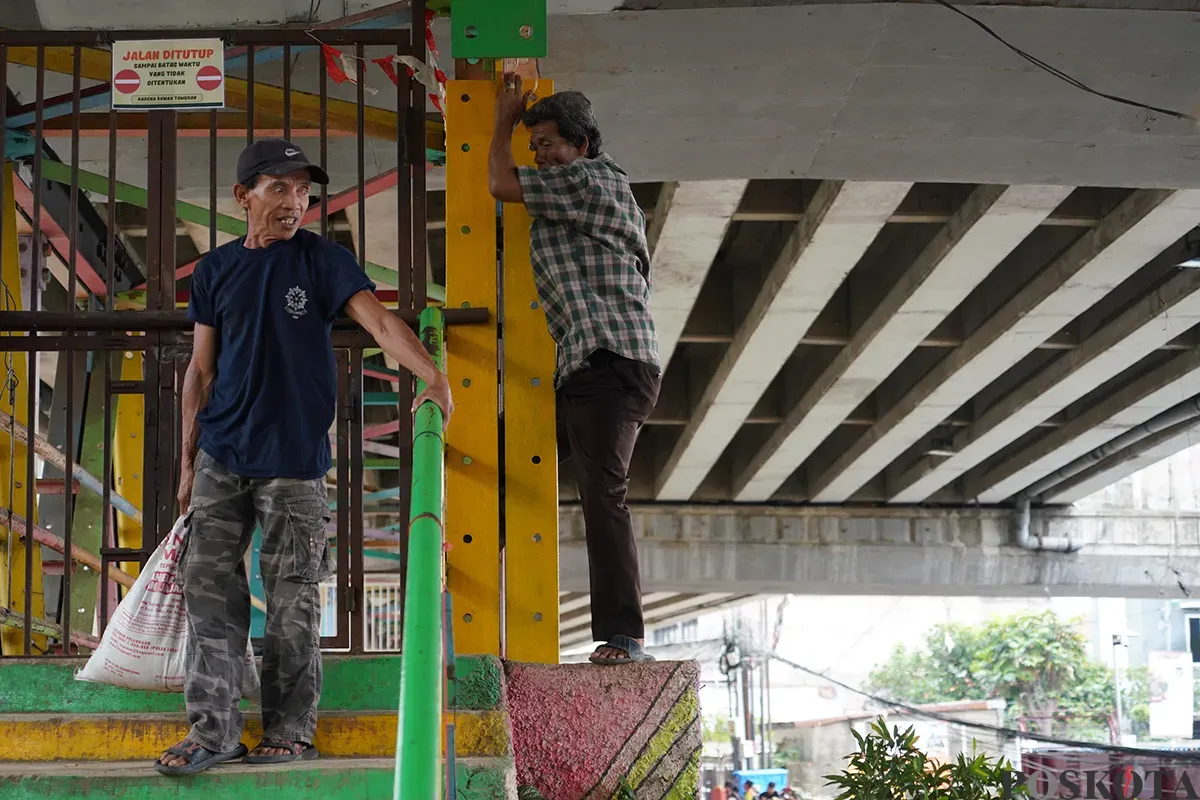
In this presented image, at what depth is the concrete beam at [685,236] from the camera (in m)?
9.32

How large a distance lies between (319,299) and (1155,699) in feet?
174

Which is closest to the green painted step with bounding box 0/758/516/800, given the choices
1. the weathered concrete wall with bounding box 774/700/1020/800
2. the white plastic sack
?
the white plastic sack

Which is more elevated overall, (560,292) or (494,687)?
(560,292)

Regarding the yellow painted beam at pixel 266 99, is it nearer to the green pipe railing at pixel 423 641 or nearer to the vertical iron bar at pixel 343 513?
the vertical iron bar at pixel 343 513

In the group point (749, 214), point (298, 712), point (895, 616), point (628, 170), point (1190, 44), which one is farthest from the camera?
point (895, 616)

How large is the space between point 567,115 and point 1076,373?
9663 mm

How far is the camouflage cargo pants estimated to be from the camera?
3.44m

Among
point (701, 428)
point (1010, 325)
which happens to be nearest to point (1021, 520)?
point (701, 428)

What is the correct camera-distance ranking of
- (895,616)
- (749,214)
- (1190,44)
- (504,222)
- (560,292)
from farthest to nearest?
1. (895,616)
2. (749,214)
3. (1190,44)
4. (504,222)
5. (560,292)

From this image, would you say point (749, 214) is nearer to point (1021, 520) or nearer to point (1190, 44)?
point (1190, 44)

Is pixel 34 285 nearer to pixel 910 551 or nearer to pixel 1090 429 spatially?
pixel 1090 429

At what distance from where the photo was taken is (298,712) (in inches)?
138

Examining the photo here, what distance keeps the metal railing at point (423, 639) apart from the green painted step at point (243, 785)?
38 cm

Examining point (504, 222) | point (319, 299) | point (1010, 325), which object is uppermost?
point (1010, 325)
